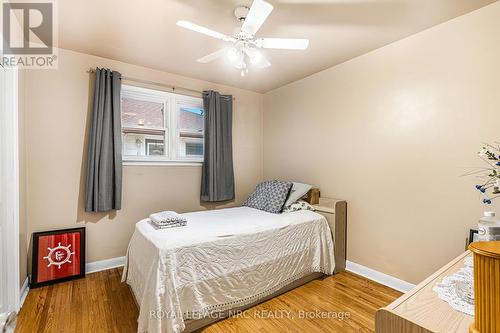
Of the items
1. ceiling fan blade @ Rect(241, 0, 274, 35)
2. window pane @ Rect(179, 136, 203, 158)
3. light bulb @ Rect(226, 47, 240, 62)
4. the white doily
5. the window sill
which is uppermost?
ceiling fan blade @ Rect(241, 0, 274, 35)

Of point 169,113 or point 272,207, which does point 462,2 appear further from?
point 169,113

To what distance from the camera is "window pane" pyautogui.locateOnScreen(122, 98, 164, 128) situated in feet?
10.1

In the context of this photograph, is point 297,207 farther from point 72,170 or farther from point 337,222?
point 72,170

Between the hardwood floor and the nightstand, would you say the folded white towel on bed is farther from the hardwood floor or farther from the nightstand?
the nightstand

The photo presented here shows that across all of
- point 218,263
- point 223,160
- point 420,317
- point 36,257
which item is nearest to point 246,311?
point 218,263

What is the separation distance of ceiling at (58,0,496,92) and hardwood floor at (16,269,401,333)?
249cm

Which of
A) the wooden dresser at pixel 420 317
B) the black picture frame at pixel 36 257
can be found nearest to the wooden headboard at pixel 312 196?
the wooden dresser at pixel 420 317

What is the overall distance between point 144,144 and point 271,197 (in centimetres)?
181

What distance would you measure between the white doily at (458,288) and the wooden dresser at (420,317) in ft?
0.10

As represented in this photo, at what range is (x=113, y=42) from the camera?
248cm

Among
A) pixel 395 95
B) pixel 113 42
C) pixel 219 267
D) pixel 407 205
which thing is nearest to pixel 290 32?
pixel 395 95

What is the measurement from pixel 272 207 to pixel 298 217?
363 mm

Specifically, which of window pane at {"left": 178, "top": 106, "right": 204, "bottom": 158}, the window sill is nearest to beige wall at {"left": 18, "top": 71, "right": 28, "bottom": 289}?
the window sill

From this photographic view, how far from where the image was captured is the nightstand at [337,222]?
9.08 feet
